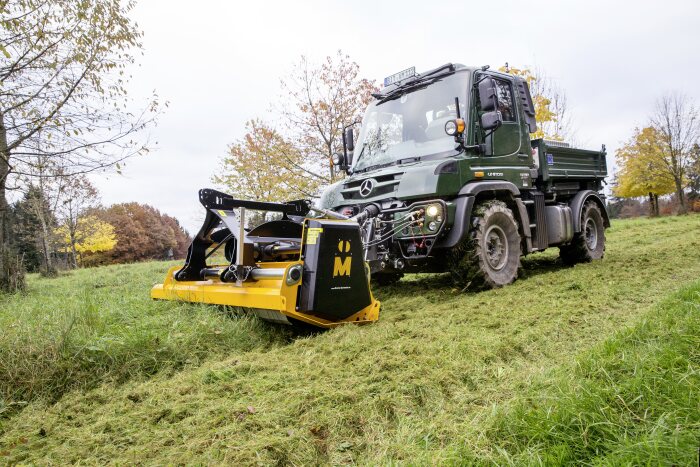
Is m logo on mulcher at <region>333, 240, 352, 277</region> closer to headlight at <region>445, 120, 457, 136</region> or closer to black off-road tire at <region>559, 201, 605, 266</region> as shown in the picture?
headlight at <region>445, 120, 457, 136</region>

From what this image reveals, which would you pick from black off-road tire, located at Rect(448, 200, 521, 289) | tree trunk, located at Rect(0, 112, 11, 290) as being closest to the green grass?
black off-road tire, located at Rect(448, 200, 521, 289)

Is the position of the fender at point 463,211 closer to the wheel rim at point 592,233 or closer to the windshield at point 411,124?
the windshield at point 411,124

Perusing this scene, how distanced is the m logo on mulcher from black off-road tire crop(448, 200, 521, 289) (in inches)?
67.0

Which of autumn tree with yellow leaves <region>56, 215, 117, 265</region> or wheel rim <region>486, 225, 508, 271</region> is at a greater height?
autumn tree with yellow leaves <region>56, 215, 117, 265</region>

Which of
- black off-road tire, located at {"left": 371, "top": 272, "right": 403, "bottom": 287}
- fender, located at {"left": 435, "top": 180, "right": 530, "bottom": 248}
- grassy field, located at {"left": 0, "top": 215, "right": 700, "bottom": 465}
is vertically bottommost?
grassy field, located at {"left": 0, "top": 215, "right": 700, "bottom": 465}

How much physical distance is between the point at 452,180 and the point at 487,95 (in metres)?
1.18

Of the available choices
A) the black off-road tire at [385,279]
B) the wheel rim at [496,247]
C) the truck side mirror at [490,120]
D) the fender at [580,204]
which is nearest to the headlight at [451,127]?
the truck side mirror at [490,120]

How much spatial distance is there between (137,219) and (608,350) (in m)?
53.8

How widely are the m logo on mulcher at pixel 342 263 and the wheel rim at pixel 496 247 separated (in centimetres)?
214

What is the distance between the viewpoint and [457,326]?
365 centimetres

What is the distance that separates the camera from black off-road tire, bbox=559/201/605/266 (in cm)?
744

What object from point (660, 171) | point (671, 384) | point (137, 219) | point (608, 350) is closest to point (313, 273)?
point (608, 350)

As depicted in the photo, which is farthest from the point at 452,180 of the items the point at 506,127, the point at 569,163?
the point at 569,163

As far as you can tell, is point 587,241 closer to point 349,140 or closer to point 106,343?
point 349,140
